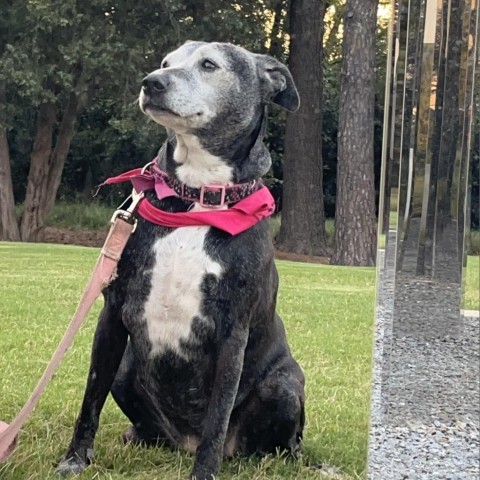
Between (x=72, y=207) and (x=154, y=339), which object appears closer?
(x=154, y=339)

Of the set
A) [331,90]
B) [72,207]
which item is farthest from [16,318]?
[331,90]

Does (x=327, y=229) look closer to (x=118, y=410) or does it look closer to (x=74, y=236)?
(x=74, y=236)

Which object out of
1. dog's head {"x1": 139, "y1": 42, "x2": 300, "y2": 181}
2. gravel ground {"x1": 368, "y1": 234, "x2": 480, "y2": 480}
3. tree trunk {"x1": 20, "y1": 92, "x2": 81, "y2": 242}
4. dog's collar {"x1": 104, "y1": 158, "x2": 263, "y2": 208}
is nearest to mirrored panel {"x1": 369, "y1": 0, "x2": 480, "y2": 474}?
gravel ground {"x1": 368, "y1": 234, "x2": 480, "y2": 480}

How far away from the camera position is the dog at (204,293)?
283cm

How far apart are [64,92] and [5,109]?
4.23 ft

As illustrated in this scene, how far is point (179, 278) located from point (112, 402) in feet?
5.23

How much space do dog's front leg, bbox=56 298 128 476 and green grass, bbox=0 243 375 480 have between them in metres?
0.06

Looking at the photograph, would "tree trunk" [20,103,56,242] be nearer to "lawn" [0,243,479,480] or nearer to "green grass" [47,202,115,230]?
"green grass" [47,202,115,230]

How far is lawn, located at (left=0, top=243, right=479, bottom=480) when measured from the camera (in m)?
3.19

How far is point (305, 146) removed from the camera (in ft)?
59.0

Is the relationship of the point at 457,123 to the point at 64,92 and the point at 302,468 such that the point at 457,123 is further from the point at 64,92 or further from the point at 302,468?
the point at 64,92

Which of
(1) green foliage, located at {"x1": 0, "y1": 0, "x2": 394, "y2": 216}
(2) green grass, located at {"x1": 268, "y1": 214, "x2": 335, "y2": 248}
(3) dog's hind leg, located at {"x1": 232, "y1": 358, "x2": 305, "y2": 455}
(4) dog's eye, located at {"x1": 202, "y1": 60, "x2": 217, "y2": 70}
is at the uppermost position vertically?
(1) green foliage, located at {"x1": 0, "y1": 0, "x2": 394, "y2": 216}

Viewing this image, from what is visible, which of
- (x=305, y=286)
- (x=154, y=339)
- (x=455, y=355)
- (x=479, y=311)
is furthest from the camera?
(x=305, y=286)

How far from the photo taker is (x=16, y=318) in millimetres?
6559
